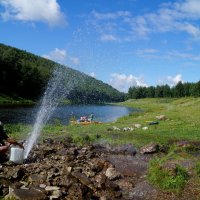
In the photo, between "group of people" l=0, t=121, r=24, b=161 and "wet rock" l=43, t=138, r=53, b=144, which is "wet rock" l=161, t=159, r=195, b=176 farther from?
"wet rock" l=43, t=138, r=53, b=144

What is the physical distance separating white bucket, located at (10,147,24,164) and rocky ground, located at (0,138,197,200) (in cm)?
40

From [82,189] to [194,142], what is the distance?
16625 mm

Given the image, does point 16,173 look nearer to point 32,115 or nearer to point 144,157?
point 144,157

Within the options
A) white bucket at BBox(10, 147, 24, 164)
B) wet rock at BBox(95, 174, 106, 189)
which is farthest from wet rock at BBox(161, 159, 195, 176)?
white bucket at BBox(10, 147, 24, 164)

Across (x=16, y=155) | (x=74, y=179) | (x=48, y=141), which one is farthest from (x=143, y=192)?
(x=48, y=141)

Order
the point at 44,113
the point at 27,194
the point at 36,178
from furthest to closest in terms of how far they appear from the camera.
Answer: the point at 44,113 < the point at 36,178 < the point at 27,194

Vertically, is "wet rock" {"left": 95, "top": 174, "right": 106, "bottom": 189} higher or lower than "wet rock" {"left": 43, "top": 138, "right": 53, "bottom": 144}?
lower

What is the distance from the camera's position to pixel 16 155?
2066 centimetres

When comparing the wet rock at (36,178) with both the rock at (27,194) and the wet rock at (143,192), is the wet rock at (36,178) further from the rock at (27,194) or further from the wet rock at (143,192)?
the wet rock at (143,192)

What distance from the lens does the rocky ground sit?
54.7 ft

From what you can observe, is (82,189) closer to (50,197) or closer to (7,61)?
(50,197)

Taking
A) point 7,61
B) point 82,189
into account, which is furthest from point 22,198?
point 7,61

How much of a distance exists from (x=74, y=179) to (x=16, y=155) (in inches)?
165

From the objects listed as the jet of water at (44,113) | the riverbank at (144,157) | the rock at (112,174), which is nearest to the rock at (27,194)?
the riverbank at (144,157)
